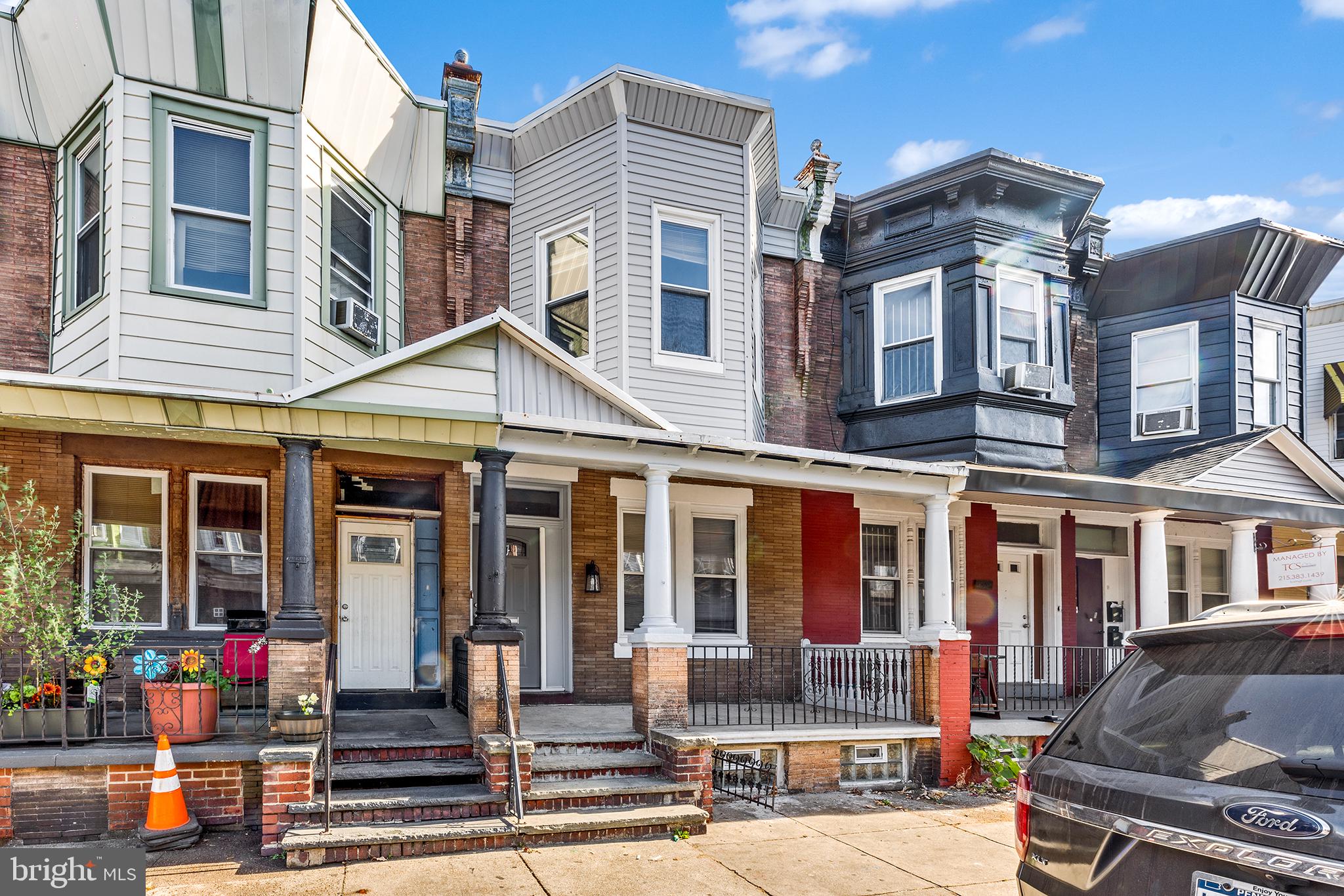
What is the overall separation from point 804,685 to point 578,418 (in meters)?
4.88

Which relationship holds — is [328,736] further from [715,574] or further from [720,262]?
[720,262]

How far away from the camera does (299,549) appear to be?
7520 millimetres

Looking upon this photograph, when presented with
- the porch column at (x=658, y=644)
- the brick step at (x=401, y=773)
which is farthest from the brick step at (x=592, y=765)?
the brick step at (x=401, y=773)

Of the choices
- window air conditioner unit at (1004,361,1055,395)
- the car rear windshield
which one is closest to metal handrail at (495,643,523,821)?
the car rear windshield

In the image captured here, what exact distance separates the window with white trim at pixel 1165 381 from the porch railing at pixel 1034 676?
365 cm

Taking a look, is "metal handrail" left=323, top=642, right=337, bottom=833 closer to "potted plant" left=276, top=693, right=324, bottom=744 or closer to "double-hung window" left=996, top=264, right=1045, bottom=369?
"potted plant" left=276, top=693, right=324, bottom=744

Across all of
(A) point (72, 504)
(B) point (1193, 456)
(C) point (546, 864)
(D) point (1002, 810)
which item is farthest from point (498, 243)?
(B) point (1193, 456)

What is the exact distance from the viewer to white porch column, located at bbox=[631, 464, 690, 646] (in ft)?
28.4

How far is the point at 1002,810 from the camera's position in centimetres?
894

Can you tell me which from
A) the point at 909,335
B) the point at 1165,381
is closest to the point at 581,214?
the point at 909,335

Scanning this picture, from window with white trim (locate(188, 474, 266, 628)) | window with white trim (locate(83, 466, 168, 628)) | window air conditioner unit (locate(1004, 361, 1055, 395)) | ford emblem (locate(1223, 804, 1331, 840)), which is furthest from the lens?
window air conditioner unit (locate(1004, 361, 1055, 395))

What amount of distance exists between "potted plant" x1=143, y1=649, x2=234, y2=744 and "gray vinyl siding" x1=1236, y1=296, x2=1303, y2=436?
1397 centimetres

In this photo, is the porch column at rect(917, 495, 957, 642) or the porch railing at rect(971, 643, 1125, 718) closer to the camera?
the porch column at rect(917, 495, 957, 642)

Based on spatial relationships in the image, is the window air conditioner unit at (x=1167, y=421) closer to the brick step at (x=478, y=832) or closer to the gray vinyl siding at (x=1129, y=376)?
the gray vinyl siding at (x=1129, y=376)
